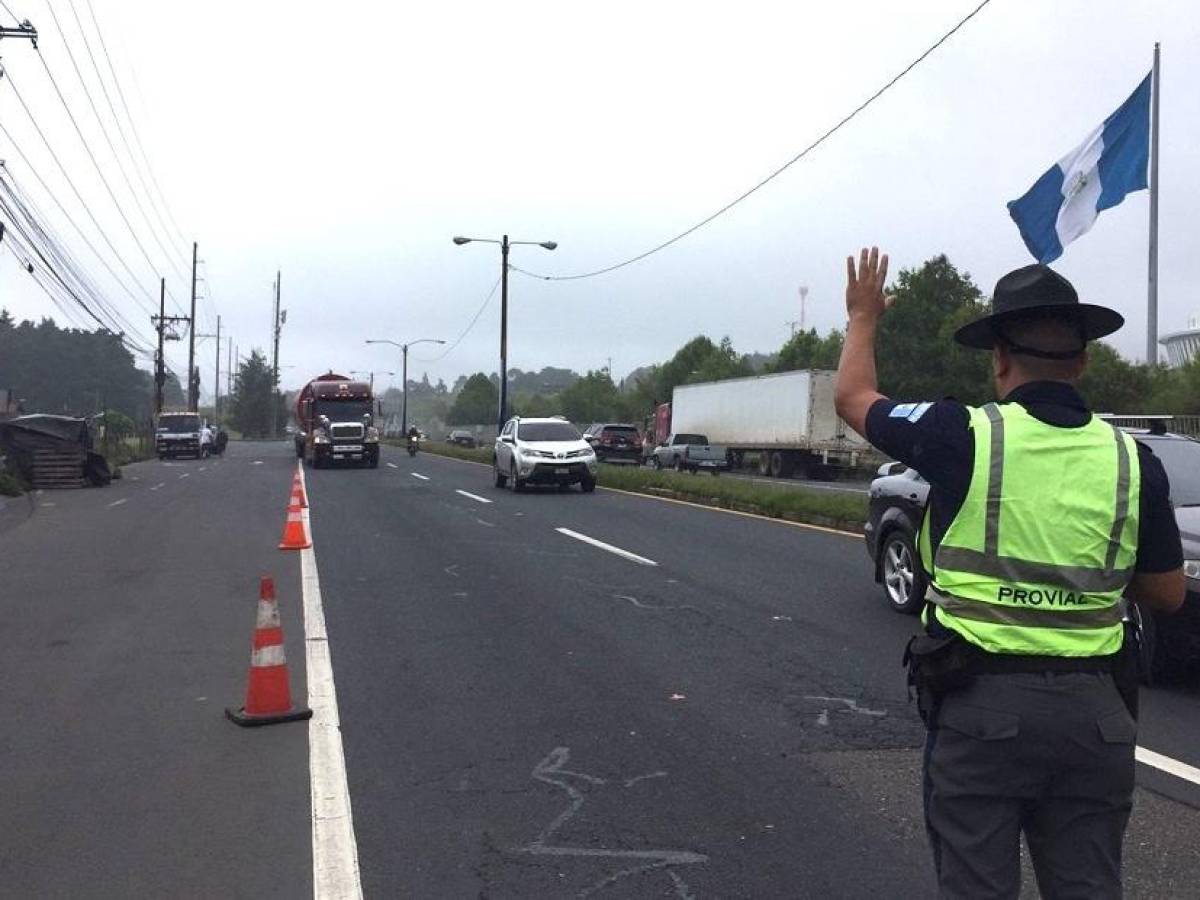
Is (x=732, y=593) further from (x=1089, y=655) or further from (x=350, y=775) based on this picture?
(x=1089, y=655)

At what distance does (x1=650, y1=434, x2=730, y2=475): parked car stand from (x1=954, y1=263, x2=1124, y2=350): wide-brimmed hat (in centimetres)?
3746

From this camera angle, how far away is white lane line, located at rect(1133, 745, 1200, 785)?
18.5 ft

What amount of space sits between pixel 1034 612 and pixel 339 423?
3798cm

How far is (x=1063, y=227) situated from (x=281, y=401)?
12072 centimetres

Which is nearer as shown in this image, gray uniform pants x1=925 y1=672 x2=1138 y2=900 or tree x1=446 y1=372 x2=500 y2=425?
gray uniform pants x1=925 y1=672 x2=1138 y2=900

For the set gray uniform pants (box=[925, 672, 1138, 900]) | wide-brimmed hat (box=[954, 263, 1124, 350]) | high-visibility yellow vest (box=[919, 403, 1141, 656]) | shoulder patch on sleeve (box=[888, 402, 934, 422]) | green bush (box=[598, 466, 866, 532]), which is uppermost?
wide-brimmed hat (box=[954, 263, 1124, 350])

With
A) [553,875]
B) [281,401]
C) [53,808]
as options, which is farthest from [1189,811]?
[281,401]

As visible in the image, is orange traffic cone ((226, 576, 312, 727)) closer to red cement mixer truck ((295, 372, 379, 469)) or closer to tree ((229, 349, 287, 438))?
red cement mixer truck ((295, 372, 379, 469))

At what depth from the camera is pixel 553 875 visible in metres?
4.43

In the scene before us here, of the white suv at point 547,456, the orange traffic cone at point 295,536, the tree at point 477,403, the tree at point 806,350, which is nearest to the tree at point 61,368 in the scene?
the tree at point 477,403

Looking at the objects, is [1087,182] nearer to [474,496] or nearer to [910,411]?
[474,496]

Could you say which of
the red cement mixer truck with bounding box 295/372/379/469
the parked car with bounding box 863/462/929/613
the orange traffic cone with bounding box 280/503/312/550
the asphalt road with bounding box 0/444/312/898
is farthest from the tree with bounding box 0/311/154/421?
the parked car with bounding box 863/462/929/613

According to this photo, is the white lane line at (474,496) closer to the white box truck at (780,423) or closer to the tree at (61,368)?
the white box truck at (780,423)

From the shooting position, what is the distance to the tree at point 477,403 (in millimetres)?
131625
